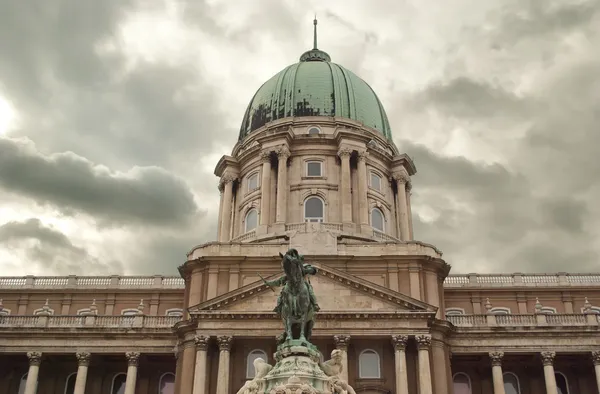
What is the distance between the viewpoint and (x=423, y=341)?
40188 mm

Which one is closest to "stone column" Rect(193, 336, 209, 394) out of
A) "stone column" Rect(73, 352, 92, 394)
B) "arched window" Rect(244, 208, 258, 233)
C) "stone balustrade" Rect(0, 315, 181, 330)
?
"stone balustrade" Rect(0, 315, 181, 330)

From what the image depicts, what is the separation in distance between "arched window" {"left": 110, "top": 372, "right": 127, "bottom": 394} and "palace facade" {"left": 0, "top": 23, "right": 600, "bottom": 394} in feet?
0.32

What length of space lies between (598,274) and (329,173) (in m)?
23.7

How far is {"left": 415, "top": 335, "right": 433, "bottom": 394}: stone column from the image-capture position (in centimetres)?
3956

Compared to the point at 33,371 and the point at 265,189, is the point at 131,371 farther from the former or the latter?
the point at 265,189

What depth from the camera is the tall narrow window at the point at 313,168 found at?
58.9 meters

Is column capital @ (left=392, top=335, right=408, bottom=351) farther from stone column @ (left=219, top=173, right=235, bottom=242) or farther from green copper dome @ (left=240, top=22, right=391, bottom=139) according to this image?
green copper dome @ (left=240, top=22, right=391, bottom=139)

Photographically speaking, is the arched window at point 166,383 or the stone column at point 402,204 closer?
the arched window at point 166,383

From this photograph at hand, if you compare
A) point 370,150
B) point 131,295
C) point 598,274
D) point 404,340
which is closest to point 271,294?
point 404,340

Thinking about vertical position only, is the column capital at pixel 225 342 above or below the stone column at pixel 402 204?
below

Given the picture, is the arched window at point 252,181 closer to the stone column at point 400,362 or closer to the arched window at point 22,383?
the stone column at point 400,362

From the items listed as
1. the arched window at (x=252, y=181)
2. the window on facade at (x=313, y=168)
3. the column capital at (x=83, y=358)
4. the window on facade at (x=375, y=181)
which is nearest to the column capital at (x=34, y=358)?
the column capital at (x=83, y=358)

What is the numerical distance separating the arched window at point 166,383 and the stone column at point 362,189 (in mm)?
19531

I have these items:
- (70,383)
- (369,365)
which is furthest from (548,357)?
(70,383)
